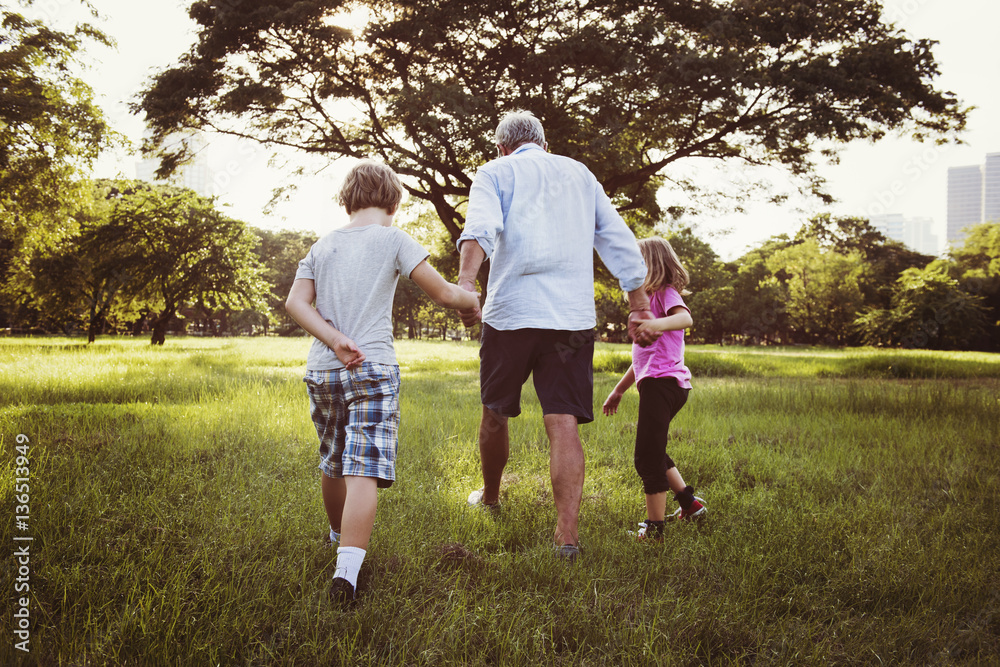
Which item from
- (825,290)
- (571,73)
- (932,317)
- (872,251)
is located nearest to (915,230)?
(872,251)

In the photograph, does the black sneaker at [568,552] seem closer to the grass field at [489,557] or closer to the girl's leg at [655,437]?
the grass field at [489,557]

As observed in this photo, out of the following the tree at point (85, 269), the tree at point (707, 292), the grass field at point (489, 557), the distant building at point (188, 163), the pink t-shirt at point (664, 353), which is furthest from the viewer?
the tree at point (707, 292)

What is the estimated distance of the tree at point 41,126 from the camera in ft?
38.5

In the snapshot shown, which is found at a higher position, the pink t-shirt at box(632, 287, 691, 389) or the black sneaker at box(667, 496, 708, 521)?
the pink t-shirt at box(632, 287, 691, 389)

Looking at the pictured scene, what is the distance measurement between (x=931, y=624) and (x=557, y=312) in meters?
2.14

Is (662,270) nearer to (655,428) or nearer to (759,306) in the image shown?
(655,428)

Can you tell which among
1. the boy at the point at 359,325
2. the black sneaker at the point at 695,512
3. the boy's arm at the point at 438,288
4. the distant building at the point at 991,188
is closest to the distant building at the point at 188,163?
the boy at the point at 359,325

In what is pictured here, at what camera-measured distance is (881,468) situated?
4.57 meters

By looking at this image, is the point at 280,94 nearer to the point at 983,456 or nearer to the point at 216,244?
the point at 983,456

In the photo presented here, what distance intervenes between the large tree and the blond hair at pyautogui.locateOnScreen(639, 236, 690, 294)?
8.43 metres

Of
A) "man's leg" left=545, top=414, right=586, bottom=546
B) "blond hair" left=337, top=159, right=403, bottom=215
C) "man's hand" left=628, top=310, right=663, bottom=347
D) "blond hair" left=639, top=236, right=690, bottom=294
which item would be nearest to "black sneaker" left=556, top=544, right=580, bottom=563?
"man's leg" left=545, top=414, right=586, bottom=546

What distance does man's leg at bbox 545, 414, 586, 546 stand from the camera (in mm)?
2945

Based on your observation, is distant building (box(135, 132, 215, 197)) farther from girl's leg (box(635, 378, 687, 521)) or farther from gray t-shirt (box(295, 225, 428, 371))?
girl's leg (box(635, 378, 687, 521))

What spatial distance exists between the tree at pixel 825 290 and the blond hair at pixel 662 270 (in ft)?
143
